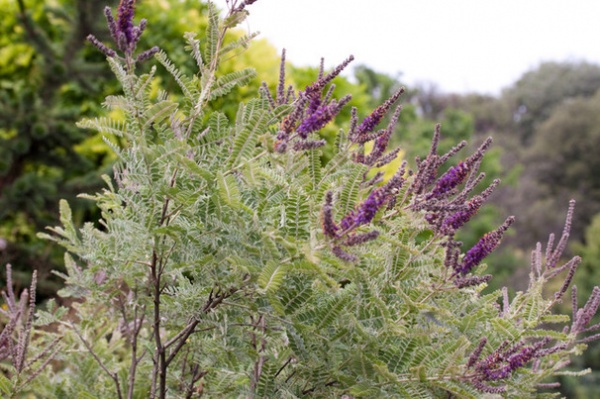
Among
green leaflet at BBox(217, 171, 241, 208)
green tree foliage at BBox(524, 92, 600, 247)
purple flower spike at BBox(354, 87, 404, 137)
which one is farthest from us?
green tree foliage at BBox(524, 92, 600, 247)

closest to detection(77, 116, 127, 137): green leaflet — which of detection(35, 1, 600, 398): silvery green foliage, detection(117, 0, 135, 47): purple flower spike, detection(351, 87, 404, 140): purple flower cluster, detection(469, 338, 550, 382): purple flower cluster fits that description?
detection(35, 1, 600, 398): silvery green foliage

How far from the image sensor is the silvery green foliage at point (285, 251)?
1.43 m

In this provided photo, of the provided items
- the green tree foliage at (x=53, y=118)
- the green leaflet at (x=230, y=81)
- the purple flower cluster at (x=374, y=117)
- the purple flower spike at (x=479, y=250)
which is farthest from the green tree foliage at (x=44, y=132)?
the purple flower spike at (x=479, y=250)

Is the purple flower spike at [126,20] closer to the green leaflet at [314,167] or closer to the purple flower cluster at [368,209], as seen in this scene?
the green leaflet at [314,167]

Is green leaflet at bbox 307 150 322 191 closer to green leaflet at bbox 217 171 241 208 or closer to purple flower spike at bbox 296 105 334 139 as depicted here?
purple flower spike at bbox 296 105 334 139

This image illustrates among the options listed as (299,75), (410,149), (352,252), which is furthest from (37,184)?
(410,149)

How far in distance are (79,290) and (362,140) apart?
121cm

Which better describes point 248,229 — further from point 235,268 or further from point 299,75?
point 299,75

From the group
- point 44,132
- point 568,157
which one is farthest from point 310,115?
point 568,157

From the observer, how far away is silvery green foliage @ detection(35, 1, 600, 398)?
1433 mm

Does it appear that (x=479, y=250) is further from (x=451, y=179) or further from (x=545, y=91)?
(x=545, y=91)

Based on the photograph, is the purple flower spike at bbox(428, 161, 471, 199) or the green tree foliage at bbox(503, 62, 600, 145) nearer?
the purple flower spike at bbox(428, 161, 471, 199)

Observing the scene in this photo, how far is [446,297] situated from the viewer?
1864 millimetres

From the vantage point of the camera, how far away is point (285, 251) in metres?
1.42
